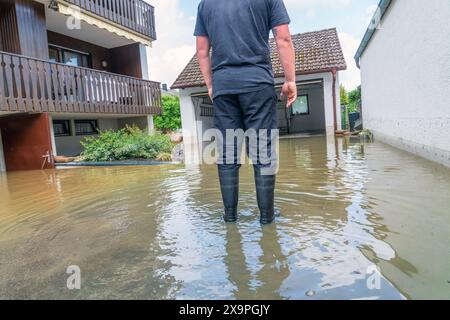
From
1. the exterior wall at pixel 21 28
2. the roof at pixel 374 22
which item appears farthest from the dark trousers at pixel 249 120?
the exterior wall at pixel 21 28

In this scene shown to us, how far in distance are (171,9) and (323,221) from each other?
1296cm

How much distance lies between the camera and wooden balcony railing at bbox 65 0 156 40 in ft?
31.2

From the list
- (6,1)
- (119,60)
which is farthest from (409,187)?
(119,60)

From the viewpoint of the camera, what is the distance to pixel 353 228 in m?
2.31

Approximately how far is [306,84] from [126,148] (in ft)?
28.5

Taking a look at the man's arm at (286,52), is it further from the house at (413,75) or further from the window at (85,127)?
the window at (85,127)

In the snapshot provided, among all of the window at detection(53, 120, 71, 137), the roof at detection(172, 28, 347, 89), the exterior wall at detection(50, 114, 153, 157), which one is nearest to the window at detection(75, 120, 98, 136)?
the exterior wall at detection(50, 114, 153, 157)

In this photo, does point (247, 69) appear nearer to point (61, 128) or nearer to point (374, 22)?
point (374, 22)

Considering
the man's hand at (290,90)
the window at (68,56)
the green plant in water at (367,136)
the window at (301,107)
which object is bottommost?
the green plant in water at (367,136)

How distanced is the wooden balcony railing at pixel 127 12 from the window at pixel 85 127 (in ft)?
11.0

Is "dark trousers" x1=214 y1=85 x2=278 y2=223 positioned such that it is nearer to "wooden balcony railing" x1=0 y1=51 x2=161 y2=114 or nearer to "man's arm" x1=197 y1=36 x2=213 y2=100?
"man's arm" x1=197 y1=36 x2=213 y2=100

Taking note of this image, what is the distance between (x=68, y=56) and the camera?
11.1 metres

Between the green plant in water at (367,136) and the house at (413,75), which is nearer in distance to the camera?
the house at (413,75)

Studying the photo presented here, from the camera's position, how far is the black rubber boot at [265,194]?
7.96 ft
